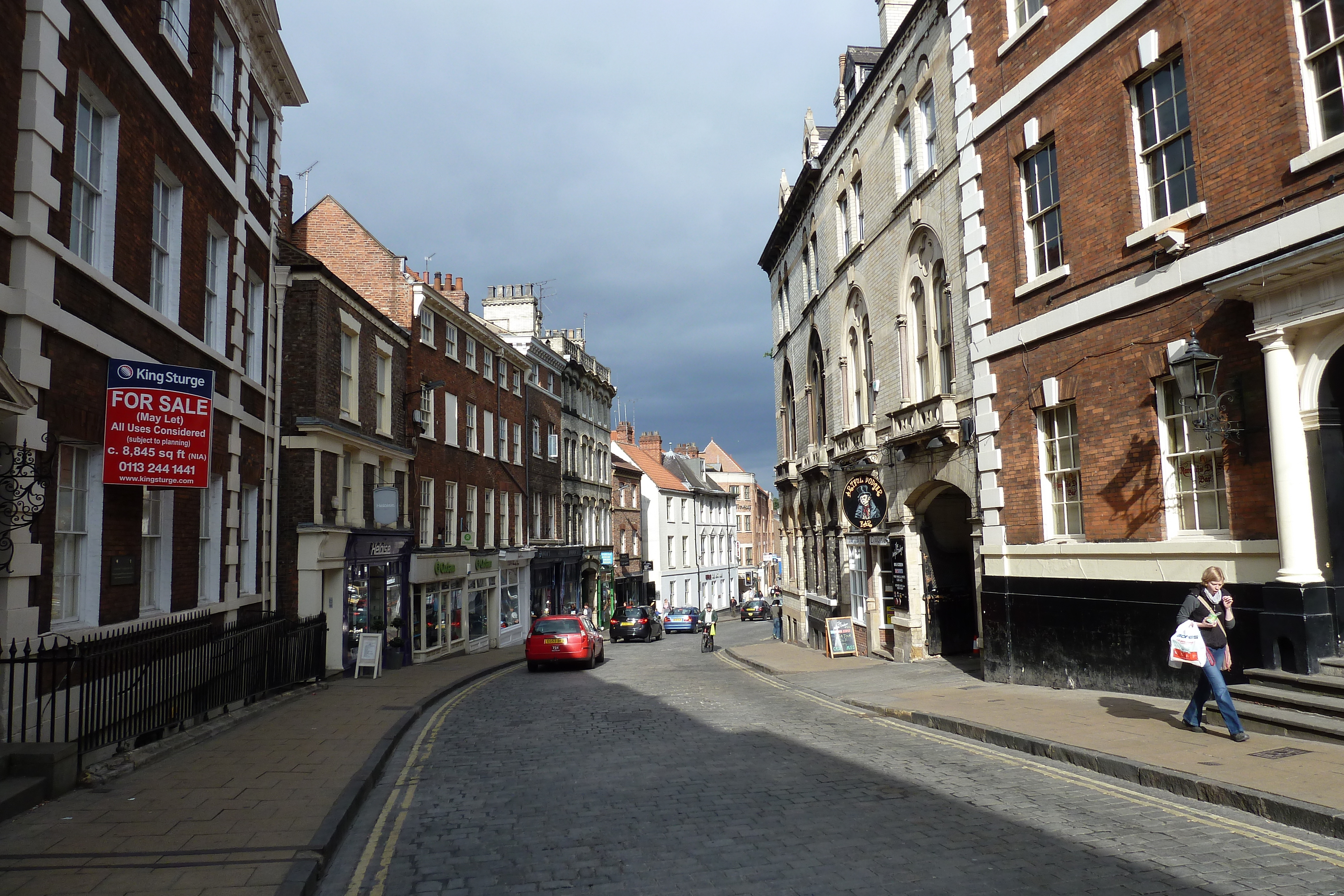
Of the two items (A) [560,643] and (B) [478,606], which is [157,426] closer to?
(A) [560,643]

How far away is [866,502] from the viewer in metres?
20.6

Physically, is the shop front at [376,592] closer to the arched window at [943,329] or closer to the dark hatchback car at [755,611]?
the arched window at [943,329]

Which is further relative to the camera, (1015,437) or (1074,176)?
(1015,437)

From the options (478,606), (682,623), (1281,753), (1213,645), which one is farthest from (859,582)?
(682,623)

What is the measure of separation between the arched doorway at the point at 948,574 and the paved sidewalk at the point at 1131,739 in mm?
2574

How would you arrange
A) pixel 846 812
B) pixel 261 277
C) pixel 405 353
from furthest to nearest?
1. pixel 405 353
2. pixel 261 277
3. pixel 846 812

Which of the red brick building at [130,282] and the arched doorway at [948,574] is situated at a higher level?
the red brick building at [130,282]

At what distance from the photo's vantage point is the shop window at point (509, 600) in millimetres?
34688

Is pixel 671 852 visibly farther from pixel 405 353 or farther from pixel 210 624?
pixel 405 353

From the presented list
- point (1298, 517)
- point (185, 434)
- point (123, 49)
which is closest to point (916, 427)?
point (1298, 517)

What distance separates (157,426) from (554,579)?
31.6 m

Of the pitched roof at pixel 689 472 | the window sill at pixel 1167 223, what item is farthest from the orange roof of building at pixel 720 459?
the window sill at pixel 1167 223

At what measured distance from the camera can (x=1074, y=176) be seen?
13180mm

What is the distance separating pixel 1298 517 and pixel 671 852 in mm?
7642
